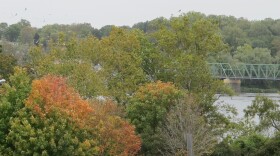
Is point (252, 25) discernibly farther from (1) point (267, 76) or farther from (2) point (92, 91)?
(2) point (92, 91)

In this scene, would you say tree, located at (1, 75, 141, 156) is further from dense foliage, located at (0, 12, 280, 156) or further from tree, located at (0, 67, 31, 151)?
tree, located at (0, 67, 31, 151)

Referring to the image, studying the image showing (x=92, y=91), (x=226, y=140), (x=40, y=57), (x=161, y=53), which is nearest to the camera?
(x=226, y=140)

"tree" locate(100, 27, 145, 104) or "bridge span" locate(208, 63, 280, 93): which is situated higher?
"tree" locate(100, 27, 145, 104)

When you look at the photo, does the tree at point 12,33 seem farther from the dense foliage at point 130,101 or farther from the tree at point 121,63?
the tree at point 121,63

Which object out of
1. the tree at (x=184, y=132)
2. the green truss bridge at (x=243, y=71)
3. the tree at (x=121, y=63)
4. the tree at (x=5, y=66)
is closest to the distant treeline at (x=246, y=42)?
the green truss bridge at (x=243, y=71)

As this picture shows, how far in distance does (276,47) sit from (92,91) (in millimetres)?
42138

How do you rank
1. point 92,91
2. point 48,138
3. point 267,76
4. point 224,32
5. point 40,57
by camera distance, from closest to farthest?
point 48,138 → point 92,91 → point 40,57 → point 267,76 → point 224,32

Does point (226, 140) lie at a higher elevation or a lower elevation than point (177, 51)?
lower

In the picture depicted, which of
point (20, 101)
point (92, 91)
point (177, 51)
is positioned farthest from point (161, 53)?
point (20, 101)

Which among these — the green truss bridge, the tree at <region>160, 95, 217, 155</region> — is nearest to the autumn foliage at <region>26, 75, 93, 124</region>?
the tree at <region>160, 95, 217, 155</region>

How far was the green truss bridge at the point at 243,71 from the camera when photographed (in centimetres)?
6450

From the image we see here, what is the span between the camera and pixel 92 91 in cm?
3375

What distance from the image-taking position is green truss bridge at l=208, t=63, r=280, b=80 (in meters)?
64.5

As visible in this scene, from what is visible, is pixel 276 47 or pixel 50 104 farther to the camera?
pixel 276 47
